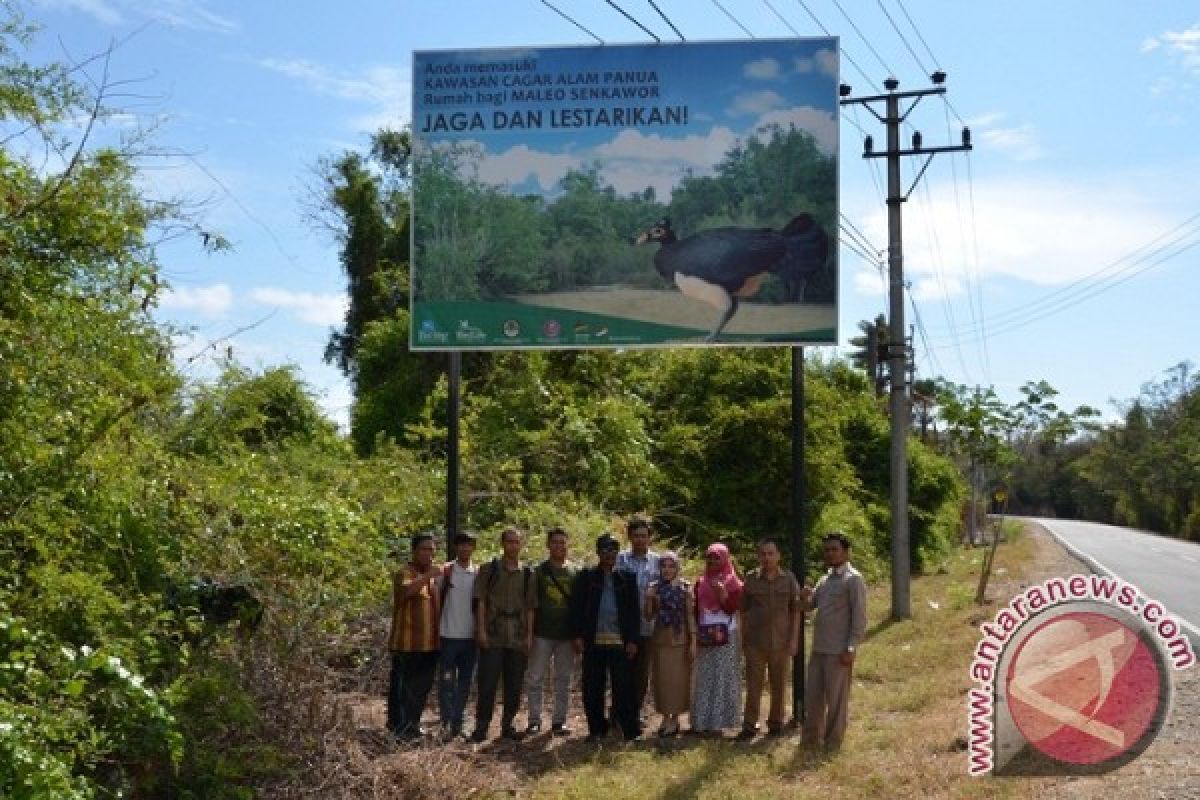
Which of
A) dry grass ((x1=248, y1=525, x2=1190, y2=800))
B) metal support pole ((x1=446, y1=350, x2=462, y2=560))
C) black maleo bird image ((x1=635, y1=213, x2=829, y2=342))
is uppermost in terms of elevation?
black maleo bird image ((x1=635, y1=213, x2=829, y2=342))

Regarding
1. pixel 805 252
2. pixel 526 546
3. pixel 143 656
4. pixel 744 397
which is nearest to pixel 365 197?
pixel 744 397

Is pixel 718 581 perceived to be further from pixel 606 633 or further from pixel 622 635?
pixel 606 633

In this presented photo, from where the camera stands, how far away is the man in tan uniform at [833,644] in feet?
30.5

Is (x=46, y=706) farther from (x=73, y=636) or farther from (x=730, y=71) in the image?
(x=730, y=71)

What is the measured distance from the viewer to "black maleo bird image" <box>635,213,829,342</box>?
34.3 feet

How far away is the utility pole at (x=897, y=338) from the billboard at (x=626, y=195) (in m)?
8.58

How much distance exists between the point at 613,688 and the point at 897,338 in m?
10.3

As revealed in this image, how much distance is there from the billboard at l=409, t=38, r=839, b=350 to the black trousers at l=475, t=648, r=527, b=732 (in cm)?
271

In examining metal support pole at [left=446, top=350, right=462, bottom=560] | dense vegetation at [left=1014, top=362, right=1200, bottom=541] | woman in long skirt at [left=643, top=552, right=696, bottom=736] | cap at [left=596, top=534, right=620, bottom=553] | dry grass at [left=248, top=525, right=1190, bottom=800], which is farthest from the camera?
dense vegetation at [left=1014, top=362, right=1200, bottom=541]

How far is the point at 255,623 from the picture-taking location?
8.54 m

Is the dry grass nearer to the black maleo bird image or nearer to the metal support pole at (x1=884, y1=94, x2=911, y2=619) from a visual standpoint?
the black maleo bird image

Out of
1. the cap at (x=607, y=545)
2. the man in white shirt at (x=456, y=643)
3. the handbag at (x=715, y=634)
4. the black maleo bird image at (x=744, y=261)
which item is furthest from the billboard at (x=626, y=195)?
the handbag at (x=715, y=634)

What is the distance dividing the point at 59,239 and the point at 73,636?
97.4 inches

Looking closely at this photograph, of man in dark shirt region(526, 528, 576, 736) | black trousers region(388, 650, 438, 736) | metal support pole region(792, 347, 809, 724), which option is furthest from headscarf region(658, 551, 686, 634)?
black trousers region(388, 650, 438, 736)
